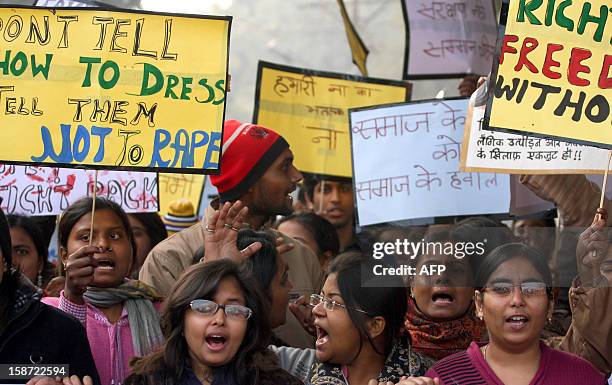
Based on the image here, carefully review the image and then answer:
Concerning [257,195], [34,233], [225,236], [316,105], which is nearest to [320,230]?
[257,195]

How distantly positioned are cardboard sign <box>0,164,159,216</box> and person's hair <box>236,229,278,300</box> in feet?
4.09

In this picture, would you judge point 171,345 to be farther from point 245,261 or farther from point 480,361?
point 480,361

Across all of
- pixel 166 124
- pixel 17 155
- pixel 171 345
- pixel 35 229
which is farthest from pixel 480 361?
pixel 35 229

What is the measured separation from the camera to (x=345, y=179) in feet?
25.2

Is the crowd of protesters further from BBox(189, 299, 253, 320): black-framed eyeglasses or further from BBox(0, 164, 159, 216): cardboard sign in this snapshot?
BBox(0, 164, 159, 216): cardboard sign

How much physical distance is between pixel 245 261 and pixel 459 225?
3.12ft

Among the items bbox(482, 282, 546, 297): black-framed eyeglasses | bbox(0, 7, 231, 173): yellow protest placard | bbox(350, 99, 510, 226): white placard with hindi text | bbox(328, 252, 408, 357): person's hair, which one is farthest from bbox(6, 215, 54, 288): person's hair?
bbox(482, 282, 546, 297): black-framed eyeglasses

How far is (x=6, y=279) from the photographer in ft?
14.8

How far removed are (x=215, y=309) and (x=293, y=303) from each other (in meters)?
0.94

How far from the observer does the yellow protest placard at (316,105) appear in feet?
24.9

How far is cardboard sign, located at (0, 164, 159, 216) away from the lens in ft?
20.9

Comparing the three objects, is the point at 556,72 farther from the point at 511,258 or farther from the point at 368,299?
the point at 368,299

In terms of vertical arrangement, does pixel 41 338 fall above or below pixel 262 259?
below

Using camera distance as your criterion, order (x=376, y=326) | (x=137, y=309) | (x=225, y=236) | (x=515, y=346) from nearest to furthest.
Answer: (x=515, y=346) < (x=376, y=326) < (x=137, y=309) < (x=225, y=236)
